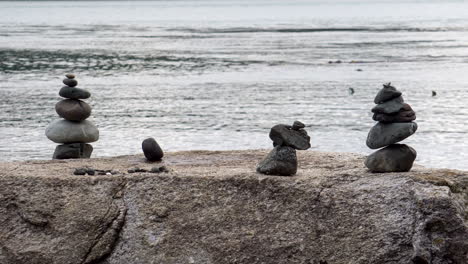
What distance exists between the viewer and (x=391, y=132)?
10.5 m

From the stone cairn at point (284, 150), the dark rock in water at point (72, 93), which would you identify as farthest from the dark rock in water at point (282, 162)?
the dark rock in water at point (72, 93)

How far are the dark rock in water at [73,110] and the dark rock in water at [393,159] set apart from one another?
528 cm

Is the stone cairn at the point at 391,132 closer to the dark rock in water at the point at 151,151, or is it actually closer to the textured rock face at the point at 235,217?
the textured rock face at the point at 235,217

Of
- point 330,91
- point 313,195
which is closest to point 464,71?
point 330,91

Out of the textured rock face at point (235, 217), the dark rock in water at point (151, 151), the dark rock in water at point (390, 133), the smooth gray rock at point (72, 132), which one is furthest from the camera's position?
the smooth gray rock at point (72, 132)

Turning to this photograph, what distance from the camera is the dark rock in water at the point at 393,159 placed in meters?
10.6

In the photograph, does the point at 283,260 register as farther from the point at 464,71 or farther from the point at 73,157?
the point at 464,71

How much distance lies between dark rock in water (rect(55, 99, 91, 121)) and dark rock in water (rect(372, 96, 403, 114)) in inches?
209

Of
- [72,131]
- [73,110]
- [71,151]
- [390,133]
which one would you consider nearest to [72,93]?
[73,110]

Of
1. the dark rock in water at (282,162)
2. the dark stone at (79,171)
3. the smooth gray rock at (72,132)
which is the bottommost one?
the smooth gray rock at (72,132)

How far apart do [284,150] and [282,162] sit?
15 centimetres

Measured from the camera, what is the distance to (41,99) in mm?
38531

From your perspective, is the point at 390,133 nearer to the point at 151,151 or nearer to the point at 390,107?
the point at 390,107

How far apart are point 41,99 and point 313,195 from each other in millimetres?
29890
